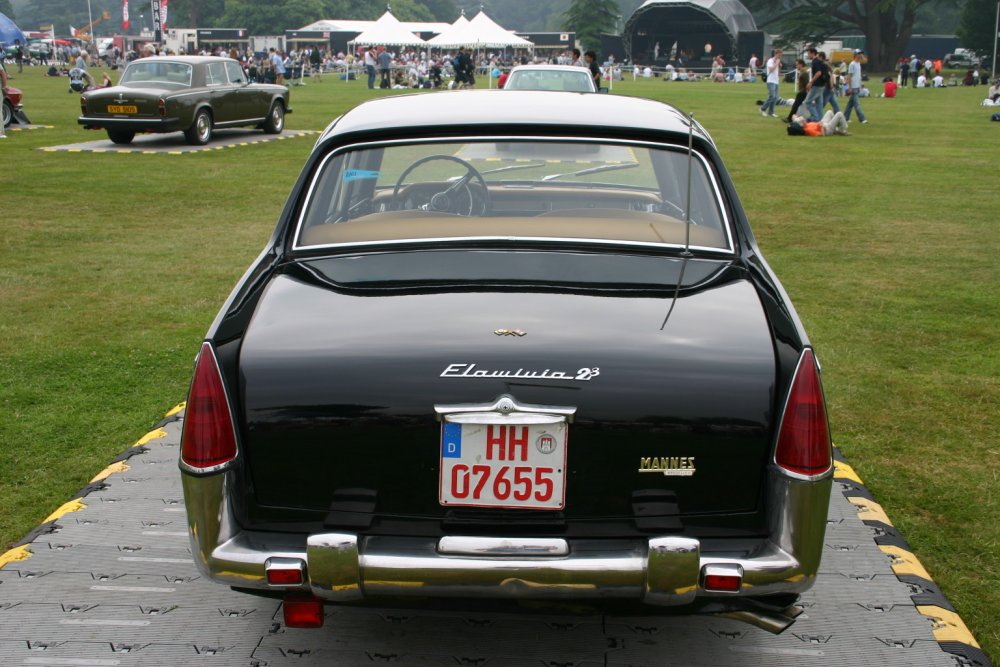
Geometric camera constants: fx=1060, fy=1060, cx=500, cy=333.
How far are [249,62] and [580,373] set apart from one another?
58.9 m

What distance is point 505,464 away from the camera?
2.90 meters

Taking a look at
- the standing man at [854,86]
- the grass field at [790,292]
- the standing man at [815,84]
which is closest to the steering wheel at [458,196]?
the grass field at [790,292]

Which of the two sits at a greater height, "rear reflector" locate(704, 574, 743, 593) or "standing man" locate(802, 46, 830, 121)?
"standing man" locate(802, 46, 830, 121)

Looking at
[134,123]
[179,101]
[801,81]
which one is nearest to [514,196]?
[179,101]

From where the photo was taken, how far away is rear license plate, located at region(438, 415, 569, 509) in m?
2.89

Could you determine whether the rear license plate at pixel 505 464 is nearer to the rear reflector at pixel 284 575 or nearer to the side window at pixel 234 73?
the rear reflector at pixel 284 575

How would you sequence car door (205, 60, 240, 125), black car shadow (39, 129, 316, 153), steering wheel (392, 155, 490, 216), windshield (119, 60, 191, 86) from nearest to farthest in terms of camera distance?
steering wheel (392, 155, 490, 216)
black car shadow (39, 129, 316, 153)
windshield (119, 60, 191, 86)
car door (205, 60, 240, 125)

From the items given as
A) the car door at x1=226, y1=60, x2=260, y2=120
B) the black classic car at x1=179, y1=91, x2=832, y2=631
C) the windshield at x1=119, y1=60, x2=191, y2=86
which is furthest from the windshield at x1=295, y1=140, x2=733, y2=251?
the car door at x1=226, y1=60, x2=260, y2=120

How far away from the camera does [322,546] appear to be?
2.84 m

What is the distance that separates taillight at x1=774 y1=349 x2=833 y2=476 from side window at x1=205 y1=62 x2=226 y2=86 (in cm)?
1946

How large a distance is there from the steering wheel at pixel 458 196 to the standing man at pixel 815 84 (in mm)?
19762

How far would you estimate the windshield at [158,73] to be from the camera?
20.2m

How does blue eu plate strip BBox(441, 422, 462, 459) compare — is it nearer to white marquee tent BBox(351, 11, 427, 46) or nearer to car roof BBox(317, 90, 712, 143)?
car roof BBox(317, 90, 712, 143)

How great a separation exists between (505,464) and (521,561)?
→ 0.86 ft
